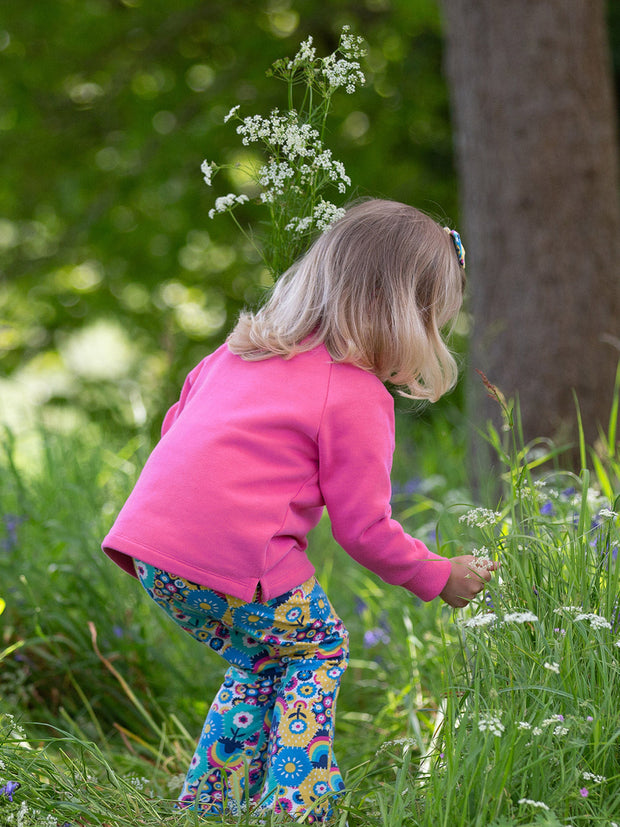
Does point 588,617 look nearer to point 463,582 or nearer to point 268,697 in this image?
point 463,582

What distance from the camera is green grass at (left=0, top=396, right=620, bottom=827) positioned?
1.47 m

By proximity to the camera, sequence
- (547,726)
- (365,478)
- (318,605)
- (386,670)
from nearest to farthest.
A: (547,726), (365,478), (318,605), (386,670)

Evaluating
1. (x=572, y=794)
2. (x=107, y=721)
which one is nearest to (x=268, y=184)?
(x=572, y=794)

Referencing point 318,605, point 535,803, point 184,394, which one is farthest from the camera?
point 184,394

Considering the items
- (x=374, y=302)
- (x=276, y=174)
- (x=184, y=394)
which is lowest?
(x=184, y=394)

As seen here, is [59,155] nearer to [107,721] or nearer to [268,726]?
[107,721]

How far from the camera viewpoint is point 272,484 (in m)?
1.82

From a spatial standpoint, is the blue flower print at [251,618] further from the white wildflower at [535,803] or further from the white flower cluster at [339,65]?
the white flower cluster at [339,65]

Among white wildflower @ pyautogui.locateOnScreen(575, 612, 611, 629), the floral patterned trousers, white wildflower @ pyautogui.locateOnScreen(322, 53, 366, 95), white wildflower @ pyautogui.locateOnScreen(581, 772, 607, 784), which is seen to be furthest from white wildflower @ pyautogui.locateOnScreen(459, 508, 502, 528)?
white wildflower @ pyautogui.locateOnScreen(322, 53, 366, 95)

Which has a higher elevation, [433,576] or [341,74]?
[341,74]

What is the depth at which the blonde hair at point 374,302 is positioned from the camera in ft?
6.10

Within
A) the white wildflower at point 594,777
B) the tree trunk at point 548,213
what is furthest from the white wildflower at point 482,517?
the tree trunk at point 548,213

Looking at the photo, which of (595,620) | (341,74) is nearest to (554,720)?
(595,620)

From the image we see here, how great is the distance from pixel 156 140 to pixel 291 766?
5.66 meters
